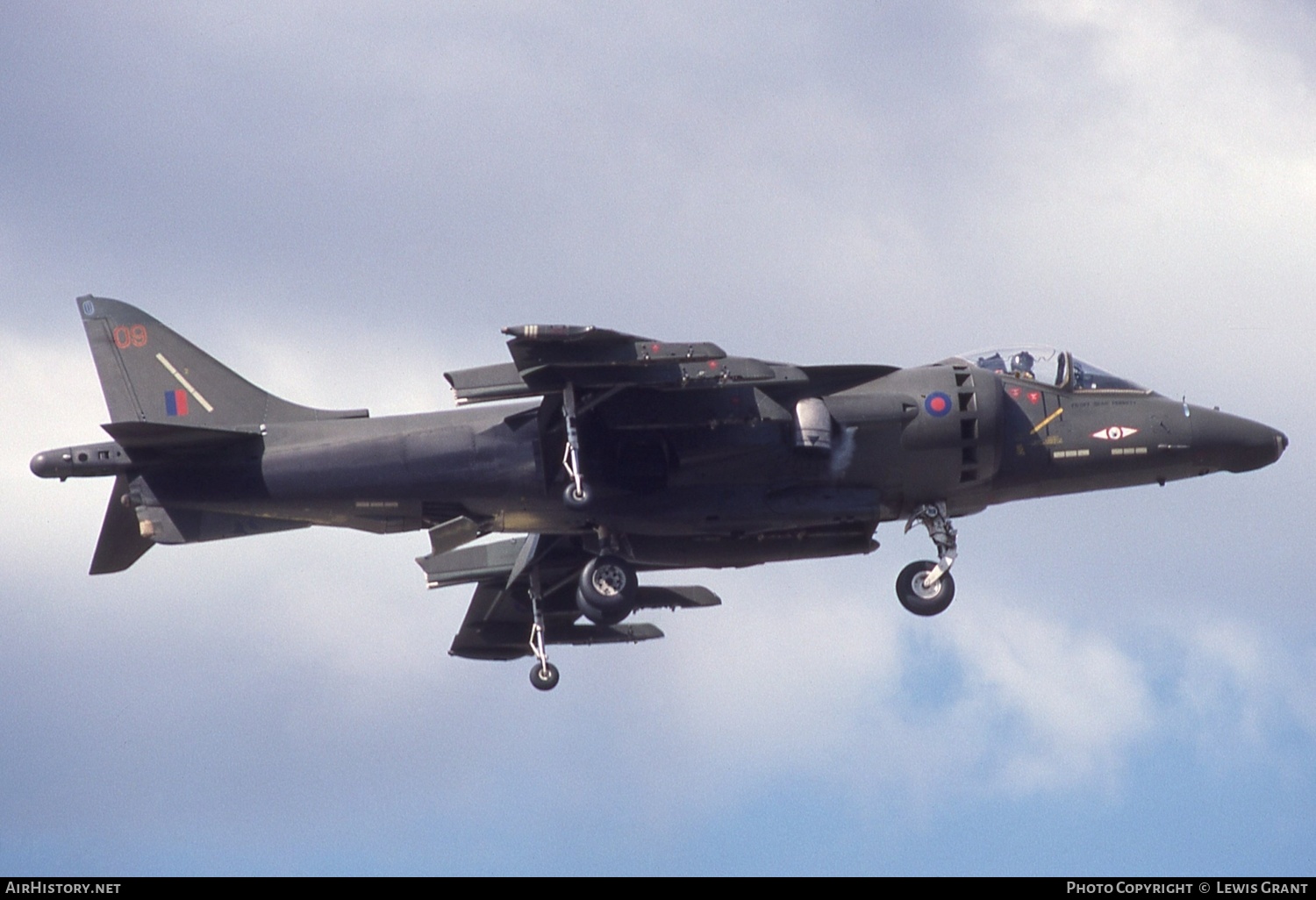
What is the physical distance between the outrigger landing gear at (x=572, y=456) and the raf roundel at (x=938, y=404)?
5.86 m

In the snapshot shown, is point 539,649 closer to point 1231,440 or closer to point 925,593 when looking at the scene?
point 925,593

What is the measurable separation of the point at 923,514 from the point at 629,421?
5614mm

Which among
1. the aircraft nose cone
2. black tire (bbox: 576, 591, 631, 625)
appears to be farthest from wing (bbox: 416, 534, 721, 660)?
the aircraft nose cone

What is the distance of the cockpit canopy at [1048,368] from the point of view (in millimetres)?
35531

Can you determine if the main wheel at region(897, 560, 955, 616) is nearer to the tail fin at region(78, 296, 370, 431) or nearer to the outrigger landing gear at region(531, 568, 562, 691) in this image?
the outrigger landing gear at region(531, 568, 562, 691)

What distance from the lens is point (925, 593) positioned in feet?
117

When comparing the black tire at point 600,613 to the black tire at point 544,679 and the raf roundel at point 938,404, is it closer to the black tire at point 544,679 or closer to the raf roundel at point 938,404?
the black tire at point 544,679

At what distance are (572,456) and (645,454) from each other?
1387mm

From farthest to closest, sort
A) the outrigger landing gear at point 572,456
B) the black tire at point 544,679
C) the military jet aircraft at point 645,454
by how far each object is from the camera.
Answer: the black tire at point 544,679 < the military jet aircraft at point 645,454 < the outrigger landing gear at point 572,456

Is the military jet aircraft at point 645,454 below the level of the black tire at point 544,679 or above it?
above

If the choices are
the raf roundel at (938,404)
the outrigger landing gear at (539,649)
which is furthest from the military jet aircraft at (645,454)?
the outrigger landing gear at (539,649)

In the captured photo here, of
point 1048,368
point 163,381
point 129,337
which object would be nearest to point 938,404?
point 1048,368

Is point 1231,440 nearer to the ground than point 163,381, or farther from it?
nearer to the ground

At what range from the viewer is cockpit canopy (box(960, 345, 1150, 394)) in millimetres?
35531
